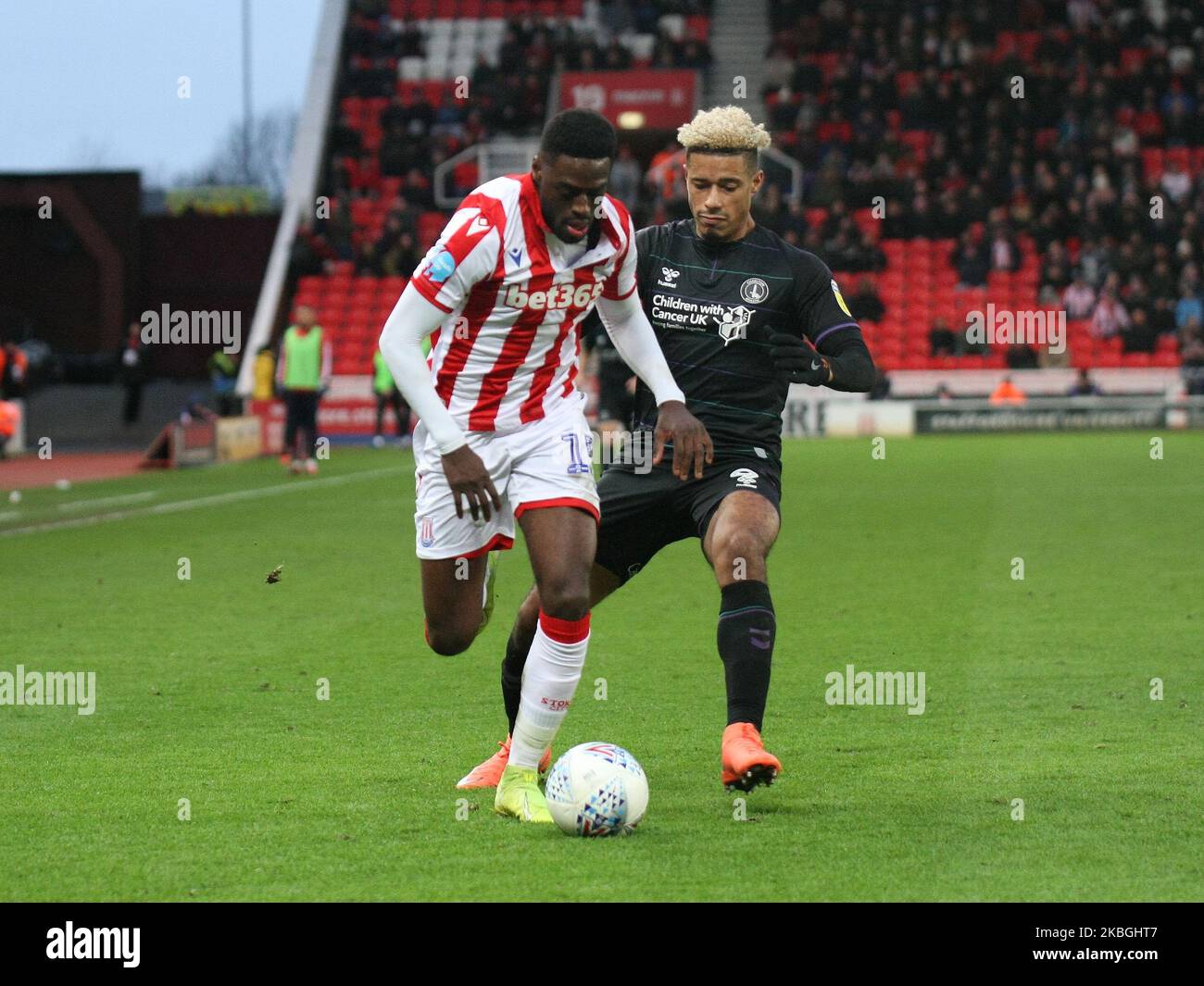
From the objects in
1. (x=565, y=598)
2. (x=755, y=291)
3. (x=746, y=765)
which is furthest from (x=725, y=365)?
(x=746, y=765)

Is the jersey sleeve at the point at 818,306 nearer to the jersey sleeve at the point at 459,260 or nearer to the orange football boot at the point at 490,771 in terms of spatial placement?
the jersey sleeve at the point at 459,260

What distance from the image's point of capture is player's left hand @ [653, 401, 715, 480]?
5660 millimetres

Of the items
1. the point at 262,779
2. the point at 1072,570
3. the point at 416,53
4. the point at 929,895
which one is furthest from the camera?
Answer: the point at 416,53

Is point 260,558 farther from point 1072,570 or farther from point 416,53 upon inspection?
point 416,53

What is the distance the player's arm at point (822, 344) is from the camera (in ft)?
18.9

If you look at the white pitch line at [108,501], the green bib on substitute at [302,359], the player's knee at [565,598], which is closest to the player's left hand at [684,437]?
the player's knee at [565,598]

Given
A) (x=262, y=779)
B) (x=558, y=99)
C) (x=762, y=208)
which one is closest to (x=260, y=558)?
(x=262, y=779)

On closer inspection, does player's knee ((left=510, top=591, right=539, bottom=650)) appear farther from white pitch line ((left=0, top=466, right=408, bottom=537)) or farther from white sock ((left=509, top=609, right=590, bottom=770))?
white pitch line ((left=0, top=466, right=408, bottom=537))

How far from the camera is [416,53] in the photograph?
36.3m

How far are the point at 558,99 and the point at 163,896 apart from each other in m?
30.1

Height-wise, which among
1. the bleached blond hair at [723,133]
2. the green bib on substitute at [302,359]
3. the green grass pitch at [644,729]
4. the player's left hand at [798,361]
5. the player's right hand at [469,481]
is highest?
the bleached blond hair at [723,133]

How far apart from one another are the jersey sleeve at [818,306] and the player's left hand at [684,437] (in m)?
0.63

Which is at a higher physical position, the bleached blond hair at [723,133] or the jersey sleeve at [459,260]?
the bleached blond hair at [723,133]

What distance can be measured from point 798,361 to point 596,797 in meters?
1.58
